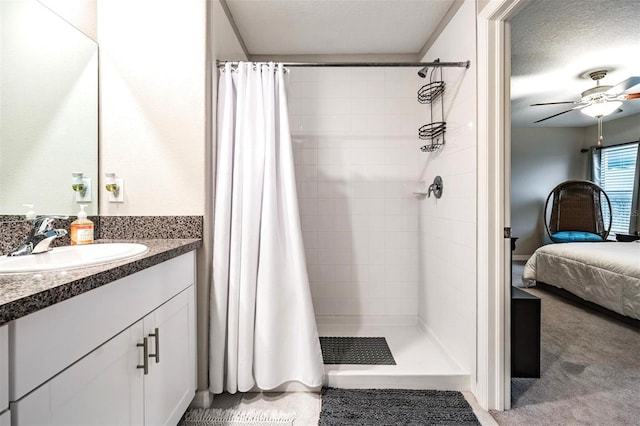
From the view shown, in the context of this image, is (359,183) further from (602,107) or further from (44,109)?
(602,107)

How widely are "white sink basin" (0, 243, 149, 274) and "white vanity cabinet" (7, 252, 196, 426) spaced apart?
100 millimetres

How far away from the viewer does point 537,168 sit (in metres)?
5.83

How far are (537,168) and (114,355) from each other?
22.4 feet

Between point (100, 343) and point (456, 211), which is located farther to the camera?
point (456, 211)

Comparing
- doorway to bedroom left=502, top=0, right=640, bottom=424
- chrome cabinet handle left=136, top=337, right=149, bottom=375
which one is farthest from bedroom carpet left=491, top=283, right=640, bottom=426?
chrome cabinet handle left=136, top=337, right=149, bottom=375

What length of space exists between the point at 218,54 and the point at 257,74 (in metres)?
0.27

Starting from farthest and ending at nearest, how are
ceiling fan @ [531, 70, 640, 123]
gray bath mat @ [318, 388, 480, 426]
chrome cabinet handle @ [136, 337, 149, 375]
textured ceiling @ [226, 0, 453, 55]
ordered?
ceiling fan @ [531, 70, 640, 123] < textured ceiling @ [226, 0, 453, 55] < gray bath mat @ [318, 388, 480, 426] < chrome cabinet handle @ [136, 337, 149, 375]

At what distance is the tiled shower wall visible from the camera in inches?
106

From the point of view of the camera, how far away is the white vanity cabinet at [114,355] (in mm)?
713

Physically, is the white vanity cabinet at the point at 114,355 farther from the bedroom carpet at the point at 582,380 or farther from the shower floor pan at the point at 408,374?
the bedroom carpet at the point at 582,380

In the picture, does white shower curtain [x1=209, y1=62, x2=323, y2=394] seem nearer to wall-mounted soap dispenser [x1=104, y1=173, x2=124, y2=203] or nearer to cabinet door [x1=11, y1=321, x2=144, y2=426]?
wall-mounted soap dispenser [x1=104, y1=173, x2=124, y2=203]

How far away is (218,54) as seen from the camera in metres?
1.80

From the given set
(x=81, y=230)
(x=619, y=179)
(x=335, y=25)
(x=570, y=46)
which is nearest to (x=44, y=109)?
(x=81, y=230)

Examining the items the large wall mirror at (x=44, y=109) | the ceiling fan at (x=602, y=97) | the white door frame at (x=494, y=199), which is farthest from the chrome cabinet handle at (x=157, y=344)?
the ceiling fan at (x=602, y=97)
